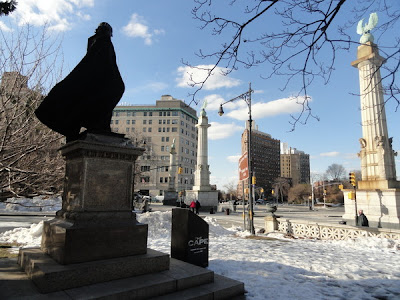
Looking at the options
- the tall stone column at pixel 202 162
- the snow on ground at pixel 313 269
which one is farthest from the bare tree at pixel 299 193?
the snow on ground at pixel 313 269

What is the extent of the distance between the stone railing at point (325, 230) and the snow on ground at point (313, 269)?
0.89m

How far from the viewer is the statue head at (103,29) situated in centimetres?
547

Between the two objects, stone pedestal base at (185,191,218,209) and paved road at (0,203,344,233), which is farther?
stone pedestal base at (185,191,218,209)

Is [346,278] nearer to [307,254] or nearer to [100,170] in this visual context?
[307,254]

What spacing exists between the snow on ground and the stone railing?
89 cm

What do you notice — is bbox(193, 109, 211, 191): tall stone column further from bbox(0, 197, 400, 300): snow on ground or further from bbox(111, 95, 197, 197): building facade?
bbox(111, 95, 197, 197): building facade

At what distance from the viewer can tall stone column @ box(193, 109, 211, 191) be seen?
33969 mm

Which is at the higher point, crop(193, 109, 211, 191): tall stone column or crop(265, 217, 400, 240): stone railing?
crop(193, 109, 211, 191): tall stone column

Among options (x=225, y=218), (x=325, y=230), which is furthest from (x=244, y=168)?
(x=225, y=218)

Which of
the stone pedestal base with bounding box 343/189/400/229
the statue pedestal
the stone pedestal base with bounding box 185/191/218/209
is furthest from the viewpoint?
the stone pedestal base with bounding box 185/191/218/209

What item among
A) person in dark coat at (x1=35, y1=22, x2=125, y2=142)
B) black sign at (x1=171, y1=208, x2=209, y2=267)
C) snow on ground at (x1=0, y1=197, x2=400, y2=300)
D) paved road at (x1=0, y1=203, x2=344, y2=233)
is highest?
person in dark coat at (x1=35, y1=22, x2=125, y2=142)

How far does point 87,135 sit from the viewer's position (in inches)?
190

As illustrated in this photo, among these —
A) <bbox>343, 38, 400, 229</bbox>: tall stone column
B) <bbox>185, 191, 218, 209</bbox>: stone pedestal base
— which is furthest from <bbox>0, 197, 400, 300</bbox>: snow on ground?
<bbox>185, 191, 218, 209</bbox>: stone pedestal base

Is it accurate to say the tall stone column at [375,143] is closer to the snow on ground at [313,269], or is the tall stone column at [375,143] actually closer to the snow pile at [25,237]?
the snow on ground at [313,269]
